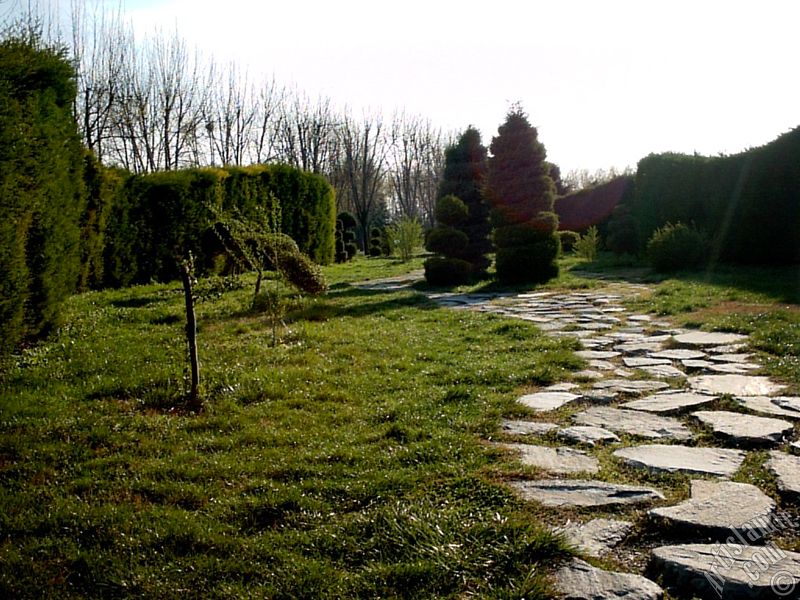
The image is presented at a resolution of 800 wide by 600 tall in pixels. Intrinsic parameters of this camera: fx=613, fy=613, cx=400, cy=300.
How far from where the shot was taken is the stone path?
1972 mm

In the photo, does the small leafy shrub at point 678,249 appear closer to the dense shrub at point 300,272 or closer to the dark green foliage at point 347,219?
the dense shrub at point 300,272

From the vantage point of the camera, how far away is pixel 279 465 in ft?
10.1

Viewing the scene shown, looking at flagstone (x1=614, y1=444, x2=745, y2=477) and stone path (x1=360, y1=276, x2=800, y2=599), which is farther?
flagstone (x1=614, y1=444, x2=745, y2=477)

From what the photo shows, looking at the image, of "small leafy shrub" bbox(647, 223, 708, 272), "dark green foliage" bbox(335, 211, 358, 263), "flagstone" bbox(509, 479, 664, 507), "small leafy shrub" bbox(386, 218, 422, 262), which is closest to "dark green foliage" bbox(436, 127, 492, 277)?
"small leafy shrub" bbox(647, 223, 708, 272)

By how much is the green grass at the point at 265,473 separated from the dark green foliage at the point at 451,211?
759 cm

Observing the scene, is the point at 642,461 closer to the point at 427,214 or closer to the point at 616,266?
the point at 616,266

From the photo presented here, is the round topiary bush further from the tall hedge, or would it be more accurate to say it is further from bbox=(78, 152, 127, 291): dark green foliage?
bbox=(78, 152, 127, 291): dark green foliage

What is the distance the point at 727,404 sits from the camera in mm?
3730

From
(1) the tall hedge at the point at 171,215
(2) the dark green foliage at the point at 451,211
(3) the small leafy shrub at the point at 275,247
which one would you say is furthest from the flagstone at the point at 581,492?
(2) the dark green foliage at the point at 451,211

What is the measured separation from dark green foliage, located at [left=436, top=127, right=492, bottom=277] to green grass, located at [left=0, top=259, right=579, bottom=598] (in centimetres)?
792

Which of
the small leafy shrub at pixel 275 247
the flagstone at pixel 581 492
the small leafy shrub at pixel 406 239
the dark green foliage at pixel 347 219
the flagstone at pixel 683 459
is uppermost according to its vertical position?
the dark green foliage at pixel 347 219

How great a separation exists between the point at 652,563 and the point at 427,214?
Answer: 143ft

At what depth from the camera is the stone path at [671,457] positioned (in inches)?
77.6

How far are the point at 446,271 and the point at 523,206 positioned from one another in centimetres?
199
